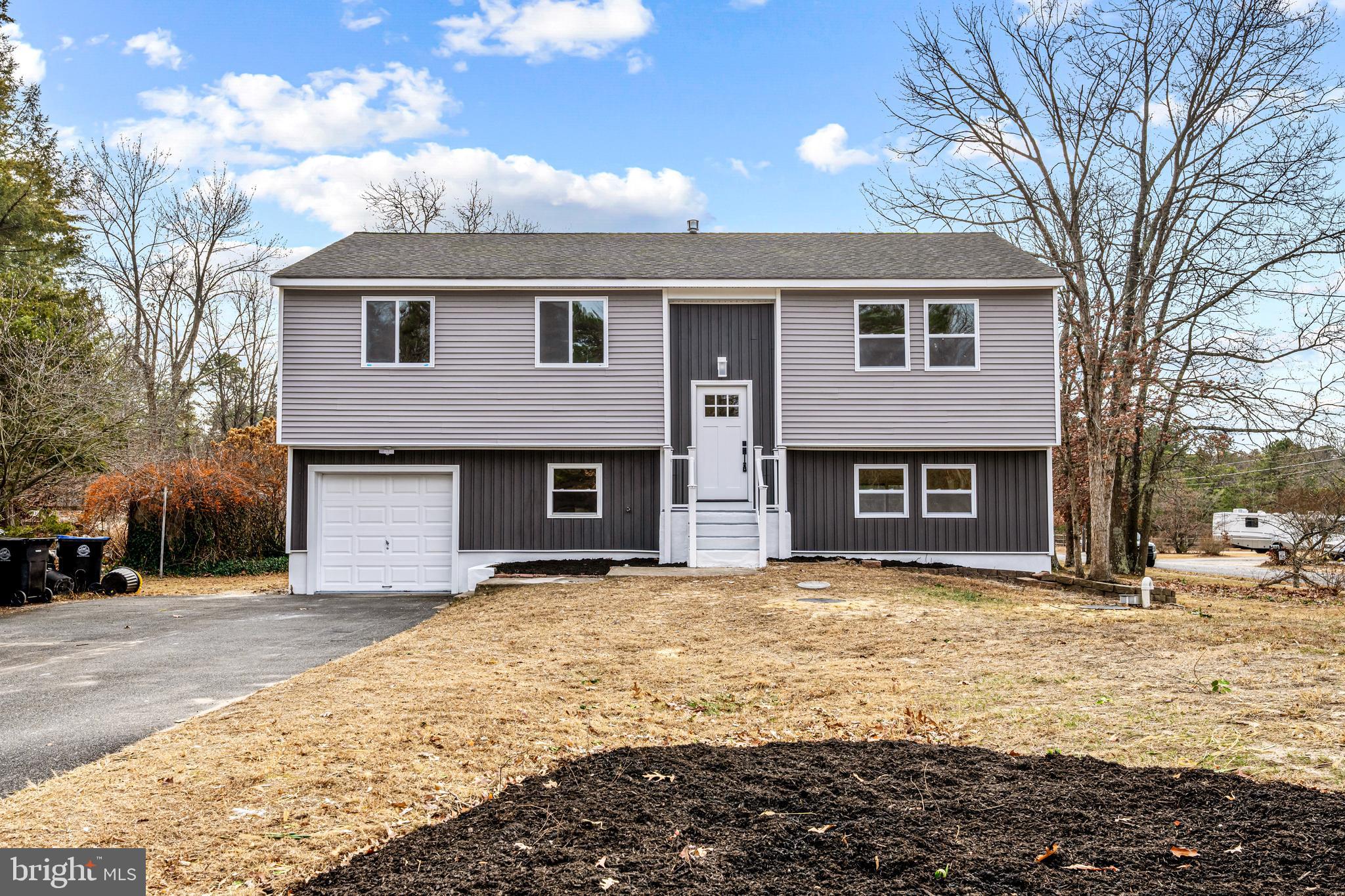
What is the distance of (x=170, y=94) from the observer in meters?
23.0

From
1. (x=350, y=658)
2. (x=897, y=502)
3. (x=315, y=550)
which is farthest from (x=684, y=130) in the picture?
(x=350, y=658)

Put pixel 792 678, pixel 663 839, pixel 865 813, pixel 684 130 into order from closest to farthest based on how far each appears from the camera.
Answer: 1. pixel 663 839
2. pixel 865 813
3. pixel 792 678
4. pixel 684 130

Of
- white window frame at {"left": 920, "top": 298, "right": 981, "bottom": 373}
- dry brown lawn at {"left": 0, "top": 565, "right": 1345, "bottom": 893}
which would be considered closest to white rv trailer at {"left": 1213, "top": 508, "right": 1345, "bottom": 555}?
white window frame at {"left": 920, "top": 298, "right": 981, "bottom": 373}

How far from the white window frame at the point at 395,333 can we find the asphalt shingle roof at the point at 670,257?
1.38 feet

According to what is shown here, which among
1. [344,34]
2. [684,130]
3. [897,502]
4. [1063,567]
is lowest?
[1063,567]

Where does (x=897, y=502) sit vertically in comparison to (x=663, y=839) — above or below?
above

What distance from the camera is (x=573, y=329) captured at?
50.5ft

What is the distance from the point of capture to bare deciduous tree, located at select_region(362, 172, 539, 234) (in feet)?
103

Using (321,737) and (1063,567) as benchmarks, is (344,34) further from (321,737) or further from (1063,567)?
(1063,567)

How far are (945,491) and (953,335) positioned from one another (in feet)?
8.86

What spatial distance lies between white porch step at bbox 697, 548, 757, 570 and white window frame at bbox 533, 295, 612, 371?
373cm

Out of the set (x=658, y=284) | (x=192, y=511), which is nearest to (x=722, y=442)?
Result: (x=658, y=284)

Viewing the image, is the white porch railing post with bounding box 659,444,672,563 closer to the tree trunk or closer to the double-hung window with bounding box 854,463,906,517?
the double-hung window with bounding box 854,463,906,517

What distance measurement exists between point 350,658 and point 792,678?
13.2ft
